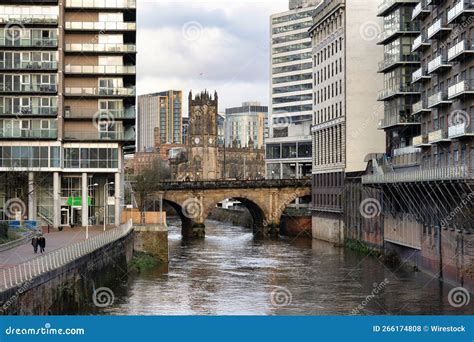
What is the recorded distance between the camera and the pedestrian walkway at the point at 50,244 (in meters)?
50.4

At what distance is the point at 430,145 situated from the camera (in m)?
71.9

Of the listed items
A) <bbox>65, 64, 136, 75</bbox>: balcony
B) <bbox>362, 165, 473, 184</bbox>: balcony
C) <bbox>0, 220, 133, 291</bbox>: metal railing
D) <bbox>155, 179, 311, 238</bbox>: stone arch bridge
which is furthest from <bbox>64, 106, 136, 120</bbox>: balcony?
<bbox>155, 179, 311, 238</bbox>: stone arch bridge

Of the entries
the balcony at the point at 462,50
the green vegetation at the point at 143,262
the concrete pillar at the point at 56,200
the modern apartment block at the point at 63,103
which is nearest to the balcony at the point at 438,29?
the balcony at the point at 462,50

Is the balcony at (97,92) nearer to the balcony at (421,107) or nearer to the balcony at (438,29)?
the balcony at (421,107)

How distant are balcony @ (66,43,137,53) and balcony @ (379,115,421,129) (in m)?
23.9

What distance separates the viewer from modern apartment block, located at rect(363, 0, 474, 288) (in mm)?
58281

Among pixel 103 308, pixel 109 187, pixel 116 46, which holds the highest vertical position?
pixel 116 46

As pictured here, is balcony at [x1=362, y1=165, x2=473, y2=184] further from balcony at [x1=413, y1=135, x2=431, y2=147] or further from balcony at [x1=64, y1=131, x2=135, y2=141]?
balcony at [x1=64, y1=131, x2=135, y2=141]

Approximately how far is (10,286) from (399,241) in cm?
4548

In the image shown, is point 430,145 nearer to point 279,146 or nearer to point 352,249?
point 352,249

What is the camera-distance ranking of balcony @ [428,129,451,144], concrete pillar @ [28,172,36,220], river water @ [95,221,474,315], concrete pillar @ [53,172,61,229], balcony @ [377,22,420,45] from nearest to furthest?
1. river water @ [95,221,474,315]
2. balcony @ [428,129,451,144]
3. balcony @ [377,22,420,45]
4. concrete pillar @ [28,172,36,220]
5. concrete pillar @ [53,172,61,229]

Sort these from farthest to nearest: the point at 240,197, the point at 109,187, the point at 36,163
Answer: the point at 240,197 → the point at 109,187 → the point at 36,163

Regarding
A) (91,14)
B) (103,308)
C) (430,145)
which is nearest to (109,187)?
(91,14)

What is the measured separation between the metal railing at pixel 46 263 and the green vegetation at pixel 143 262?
19.7 ft
